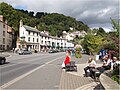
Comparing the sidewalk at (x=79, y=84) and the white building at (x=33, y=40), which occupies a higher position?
the white building at (x=33, y=40)

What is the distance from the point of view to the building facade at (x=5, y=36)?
259 feet

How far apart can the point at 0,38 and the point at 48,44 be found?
50702 mm

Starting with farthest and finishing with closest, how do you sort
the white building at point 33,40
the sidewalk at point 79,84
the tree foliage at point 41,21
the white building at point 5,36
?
the white building at point 33,40, the tree foliage at point 41,21, the white building at point 5,36, the sidewalk at point 79,84

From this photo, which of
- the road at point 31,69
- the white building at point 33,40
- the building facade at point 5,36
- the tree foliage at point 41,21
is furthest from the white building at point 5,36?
the road at point 31,69

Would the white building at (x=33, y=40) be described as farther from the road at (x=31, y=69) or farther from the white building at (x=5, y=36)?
the road at (x=31, y=69)

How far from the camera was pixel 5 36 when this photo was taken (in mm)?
83375

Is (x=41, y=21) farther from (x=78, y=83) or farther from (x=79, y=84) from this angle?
(x=79, y=84)

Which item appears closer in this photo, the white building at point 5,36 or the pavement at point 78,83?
the pavement at point 78,83

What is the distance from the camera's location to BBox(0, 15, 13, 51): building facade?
78938 millimetres

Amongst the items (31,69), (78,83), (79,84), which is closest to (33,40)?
(31,69)

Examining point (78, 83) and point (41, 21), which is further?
point (41, 21)

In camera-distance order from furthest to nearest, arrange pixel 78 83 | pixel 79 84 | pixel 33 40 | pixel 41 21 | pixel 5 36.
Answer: pixel 41 21, pixel 33 40, pixel 5 36, pixel 78 83, pixel 79 84

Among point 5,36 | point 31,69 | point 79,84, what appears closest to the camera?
point 79,84

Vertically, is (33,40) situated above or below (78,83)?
above
